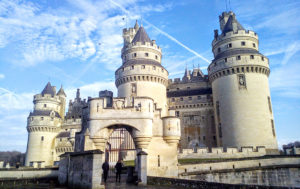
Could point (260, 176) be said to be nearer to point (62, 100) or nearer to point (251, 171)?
point (251, 171)

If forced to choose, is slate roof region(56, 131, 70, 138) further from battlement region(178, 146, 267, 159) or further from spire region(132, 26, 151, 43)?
battlement region(178, 146, 267, 159)

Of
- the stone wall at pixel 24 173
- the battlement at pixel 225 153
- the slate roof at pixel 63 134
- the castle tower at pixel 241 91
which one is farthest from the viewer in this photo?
the slate roof at pixel 63 134

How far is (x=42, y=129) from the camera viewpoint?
4972 centimetres

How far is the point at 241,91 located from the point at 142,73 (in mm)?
14867

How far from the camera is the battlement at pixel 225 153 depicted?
2808 centimetres

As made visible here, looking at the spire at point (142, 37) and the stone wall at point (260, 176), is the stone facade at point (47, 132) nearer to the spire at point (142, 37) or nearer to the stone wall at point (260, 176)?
the spire at point (142, 37)

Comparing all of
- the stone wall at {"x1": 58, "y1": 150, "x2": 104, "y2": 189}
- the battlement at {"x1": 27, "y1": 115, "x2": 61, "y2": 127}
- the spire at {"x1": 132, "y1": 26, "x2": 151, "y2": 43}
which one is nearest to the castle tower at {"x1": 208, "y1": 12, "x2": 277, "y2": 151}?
the spire at {"x1": 132, "y1": 26, "x2": 151, "y2": 43}

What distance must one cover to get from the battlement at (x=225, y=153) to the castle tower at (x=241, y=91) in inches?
111

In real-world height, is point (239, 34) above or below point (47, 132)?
above

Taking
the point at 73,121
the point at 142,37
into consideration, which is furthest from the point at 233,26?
the point at 73,121

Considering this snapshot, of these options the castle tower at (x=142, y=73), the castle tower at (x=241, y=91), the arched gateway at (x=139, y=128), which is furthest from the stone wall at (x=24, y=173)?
the castle tower at (x=241, y=91)

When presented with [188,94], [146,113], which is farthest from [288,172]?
[188,94]

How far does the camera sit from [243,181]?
2250cm

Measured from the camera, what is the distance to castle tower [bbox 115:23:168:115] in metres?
35.5
